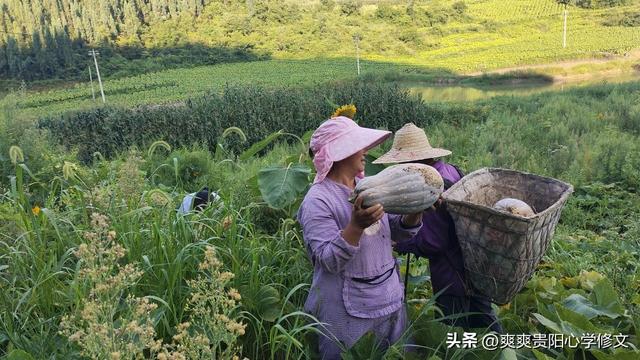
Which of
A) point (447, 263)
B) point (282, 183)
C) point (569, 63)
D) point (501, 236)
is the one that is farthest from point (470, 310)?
point (569, 63)

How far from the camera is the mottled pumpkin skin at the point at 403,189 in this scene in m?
1.56

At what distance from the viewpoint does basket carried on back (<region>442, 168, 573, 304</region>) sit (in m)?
1.43

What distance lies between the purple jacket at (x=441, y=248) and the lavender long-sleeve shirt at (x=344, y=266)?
96 millimetres

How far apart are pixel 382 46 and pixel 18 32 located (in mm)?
44585

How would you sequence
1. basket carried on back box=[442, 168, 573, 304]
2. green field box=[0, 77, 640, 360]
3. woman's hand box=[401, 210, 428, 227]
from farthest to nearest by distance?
woman's hand box=[401, 210, 428, 227], basket carried on back box=[442, 168, 573, 304], green field box=[0, 77, 640, 360]

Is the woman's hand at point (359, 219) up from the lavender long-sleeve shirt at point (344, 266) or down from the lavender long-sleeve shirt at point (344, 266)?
up

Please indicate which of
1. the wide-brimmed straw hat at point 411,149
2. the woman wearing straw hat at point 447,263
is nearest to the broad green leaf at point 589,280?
the woman wearing straw hat at point 447,263

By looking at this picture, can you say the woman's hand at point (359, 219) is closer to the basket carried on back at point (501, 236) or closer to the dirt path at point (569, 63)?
the basket carried on back at point (501, 236)

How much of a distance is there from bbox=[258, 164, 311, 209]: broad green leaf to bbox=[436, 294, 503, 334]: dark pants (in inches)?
35.6

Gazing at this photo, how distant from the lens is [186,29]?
6912 centimetres

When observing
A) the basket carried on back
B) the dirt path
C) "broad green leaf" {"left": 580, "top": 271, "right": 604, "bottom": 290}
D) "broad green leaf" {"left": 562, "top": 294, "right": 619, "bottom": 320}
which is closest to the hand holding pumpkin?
the basket carried on back

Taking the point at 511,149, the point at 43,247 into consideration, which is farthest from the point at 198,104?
the point at 43,247

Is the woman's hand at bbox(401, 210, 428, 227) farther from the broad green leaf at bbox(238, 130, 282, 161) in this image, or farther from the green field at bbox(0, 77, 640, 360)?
the broad green leaf at bbox(238, 130, 282, 161)

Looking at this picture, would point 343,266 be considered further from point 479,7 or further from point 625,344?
point 479,7
